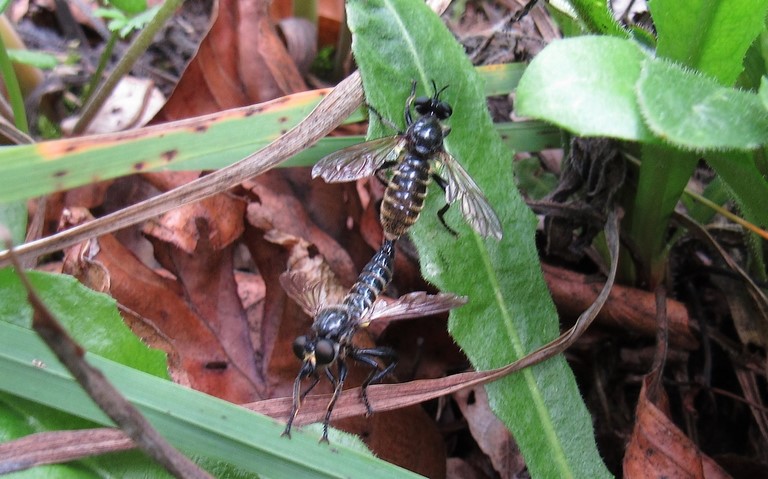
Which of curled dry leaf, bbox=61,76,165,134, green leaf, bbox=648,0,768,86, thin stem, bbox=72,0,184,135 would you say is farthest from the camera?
curled dry leaf, bbox=61,76,165,134

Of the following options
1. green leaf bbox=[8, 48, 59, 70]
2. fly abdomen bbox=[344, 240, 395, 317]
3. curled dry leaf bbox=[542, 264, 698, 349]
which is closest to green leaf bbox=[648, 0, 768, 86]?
curled dry leaf bbox=[542, 264, 698, 349]

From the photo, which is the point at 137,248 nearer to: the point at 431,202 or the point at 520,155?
the point at 431,202

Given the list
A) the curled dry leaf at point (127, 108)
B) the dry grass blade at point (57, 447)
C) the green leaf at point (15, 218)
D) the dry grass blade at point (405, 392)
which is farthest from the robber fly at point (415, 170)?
the curled dry leaf at point (127, 108)

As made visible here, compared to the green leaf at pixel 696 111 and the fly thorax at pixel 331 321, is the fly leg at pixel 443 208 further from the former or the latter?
the green leaf at pixel 696 111

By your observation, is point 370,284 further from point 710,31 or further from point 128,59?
point 128,59

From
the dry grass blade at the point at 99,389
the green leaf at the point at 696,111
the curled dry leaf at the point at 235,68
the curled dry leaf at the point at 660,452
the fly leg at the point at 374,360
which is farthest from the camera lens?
the curled dry leaf at the point at 235,68

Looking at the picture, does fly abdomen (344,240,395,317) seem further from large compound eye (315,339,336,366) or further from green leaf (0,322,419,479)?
green leaf (0,322,419,479)

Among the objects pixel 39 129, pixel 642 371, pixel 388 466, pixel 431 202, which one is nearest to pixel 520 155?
pixel 431 202
